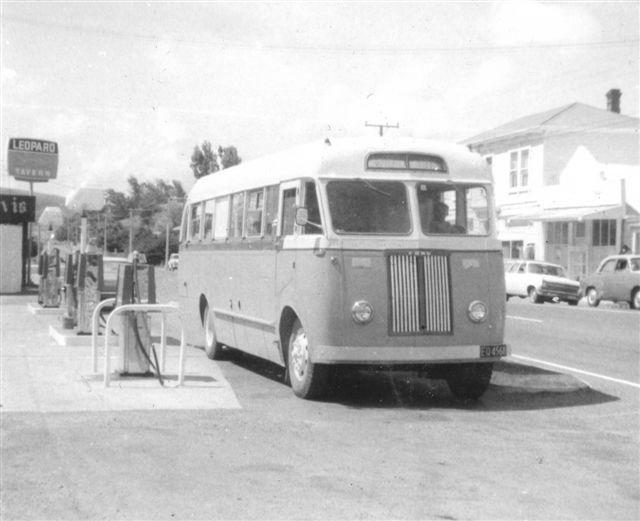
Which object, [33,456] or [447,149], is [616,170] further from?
[33,456]

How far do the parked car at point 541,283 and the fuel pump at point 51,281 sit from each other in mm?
16176

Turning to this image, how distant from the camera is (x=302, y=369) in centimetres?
1134

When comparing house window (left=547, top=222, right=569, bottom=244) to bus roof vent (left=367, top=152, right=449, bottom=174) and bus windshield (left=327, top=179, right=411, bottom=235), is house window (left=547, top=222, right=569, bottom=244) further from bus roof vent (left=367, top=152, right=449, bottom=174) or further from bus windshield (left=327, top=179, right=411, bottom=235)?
bus windshield (left=327, top=179, right=411, bottom=235)

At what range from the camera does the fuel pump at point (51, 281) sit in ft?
83.0

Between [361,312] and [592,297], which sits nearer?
[361,312]

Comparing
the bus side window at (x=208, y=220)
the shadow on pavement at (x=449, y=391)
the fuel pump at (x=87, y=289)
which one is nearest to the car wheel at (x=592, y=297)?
the bus side window at (x=208, y=220)

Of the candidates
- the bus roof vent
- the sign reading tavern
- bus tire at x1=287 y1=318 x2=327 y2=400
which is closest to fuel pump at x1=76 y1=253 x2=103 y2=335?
bus tire at x1=287 y1=318 x2=327 y2=400

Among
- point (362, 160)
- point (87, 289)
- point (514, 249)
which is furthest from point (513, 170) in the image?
point (362, 160)

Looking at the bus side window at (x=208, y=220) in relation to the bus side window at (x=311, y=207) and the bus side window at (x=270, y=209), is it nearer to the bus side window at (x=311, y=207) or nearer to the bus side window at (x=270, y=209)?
the bus side window at (x=270, y=209)

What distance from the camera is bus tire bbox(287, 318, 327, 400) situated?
434 inches

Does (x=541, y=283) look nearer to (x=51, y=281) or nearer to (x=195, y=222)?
(x=51, y=281)

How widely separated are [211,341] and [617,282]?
21.9 meters

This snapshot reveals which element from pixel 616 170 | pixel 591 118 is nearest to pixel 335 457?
pixel 616 170

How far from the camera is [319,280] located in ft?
35.6
